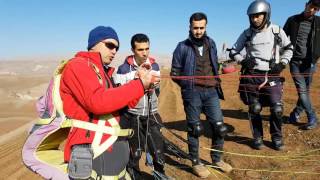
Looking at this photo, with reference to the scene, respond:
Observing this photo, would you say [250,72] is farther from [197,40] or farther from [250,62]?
[197,40]

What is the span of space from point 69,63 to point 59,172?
0.84 meters

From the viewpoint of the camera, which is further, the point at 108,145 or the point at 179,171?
the point at 179,171

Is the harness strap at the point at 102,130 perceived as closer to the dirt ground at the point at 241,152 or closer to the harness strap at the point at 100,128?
the harness strap at the point at 100,128

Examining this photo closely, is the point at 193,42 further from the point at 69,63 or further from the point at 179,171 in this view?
the point at 69,63

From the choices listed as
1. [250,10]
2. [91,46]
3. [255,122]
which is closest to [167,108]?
[255,122]

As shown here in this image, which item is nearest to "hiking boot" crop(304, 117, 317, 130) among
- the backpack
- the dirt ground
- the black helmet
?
the dirt ground

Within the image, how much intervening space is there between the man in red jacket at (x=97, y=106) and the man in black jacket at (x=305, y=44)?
520 cm

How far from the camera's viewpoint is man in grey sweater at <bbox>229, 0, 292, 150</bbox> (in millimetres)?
6180

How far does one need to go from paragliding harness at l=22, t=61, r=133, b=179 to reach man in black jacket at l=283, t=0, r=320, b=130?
5.34 metres

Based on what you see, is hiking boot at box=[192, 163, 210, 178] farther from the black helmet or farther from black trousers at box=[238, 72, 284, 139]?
the black helmet

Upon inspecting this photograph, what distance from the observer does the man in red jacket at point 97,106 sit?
2.61 metres

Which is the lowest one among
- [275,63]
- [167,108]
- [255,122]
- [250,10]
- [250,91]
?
[167,108]

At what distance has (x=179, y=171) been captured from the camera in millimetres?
6016

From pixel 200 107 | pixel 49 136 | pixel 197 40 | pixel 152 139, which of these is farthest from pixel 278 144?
pixel 49 136
